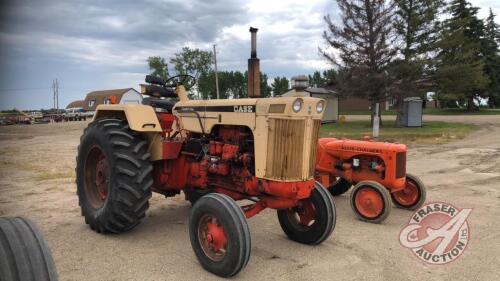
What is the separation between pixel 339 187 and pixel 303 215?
249 cm

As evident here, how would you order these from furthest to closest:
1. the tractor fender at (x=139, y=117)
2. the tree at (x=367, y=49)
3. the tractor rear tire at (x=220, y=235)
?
the tree at (x=367, y=49) < the tractor fender at (x=139, y=117) < the tractor rear tire at (x=220, y=235)

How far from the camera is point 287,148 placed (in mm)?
3990

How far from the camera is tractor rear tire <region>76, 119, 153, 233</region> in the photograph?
14.8 ft

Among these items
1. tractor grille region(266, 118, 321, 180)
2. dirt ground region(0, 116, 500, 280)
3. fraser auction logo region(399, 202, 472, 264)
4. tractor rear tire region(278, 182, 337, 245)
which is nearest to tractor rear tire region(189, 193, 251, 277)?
dirt ground region(0, 116, 500, 280)

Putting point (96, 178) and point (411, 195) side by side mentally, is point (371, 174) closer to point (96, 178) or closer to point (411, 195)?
point (411, 195)

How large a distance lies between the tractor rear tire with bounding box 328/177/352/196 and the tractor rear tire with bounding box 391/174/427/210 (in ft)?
2.77

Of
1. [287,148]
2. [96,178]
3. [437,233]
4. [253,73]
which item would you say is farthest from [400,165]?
[96,178]

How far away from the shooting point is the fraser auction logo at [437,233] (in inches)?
169

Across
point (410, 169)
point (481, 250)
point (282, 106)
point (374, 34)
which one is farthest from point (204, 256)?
point (374, 34)

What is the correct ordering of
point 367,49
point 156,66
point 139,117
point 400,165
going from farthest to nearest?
point 156,66, point 367,49, point 400,165, point 139,117

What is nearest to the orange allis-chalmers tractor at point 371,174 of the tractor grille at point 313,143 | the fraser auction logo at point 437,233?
the fraser auction logo at point 437,233

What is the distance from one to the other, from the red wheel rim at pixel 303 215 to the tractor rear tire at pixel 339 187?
7.69 ft

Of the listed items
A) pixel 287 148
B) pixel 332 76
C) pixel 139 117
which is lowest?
pixel 287 148

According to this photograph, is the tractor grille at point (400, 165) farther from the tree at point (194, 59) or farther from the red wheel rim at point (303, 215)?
the tree at point (194, 59)
